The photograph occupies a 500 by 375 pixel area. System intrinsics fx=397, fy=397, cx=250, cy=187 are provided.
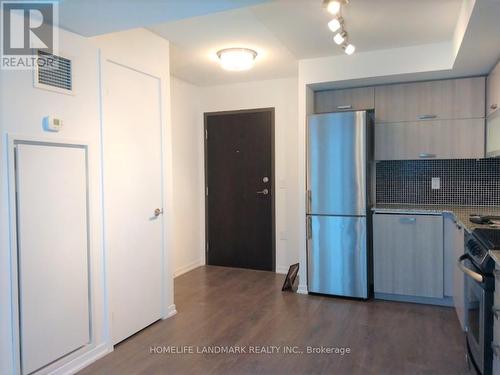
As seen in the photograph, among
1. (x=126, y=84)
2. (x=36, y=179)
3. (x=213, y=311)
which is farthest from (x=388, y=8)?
(x=213, y=311)

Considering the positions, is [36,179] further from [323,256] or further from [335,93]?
[335,93]

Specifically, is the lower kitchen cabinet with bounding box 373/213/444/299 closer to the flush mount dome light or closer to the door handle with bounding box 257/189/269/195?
the door handle with bounding box 257/189/269/195

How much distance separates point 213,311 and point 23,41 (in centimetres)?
251

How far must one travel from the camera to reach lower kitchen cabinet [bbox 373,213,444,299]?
3.55m

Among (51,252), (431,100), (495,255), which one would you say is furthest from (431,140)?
(51,252)

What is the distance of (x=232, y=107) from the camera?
5.07 m

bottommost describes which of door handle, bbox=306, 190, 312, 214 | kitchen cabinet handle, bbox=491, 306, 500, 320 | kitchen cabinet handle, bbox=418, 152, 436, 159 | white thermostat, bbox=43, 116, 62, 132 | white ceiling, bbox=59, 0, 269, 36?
kitchen cabinet handle, bbox=491, 306, 500, 320

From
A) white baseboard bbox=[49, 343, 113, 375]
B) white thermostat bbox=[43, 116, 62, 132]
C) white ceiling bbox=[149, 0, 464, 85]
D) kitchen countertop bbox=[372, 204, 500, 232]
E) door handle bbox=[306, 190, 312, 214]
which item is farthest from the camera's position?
door handle bbox=[306, 190, 312, 214]

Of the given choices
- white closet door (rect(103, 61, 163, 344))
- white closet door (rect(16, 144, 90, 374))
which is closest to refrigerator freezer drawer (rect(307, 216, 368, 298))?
white closet door (rect(103, 61, 163, 344))

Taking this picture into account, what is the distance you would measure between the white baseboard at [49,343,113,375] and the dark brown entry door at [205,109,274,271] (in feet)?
8.29

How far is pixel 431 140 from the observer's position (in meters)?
3.77

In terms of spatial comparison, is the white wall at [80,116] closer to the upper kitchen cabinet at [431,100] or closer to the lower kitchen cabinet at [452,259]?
the upper kitchen cabinet at [431,100]

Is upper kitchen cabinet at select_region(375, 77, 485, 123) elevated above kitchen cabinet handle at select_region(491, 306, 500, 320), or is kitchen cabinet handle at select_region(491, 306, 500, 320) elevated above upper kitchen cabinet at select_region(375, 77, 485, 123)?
upper kitchen cabinet at select_region(375, 77, 485, 123)
